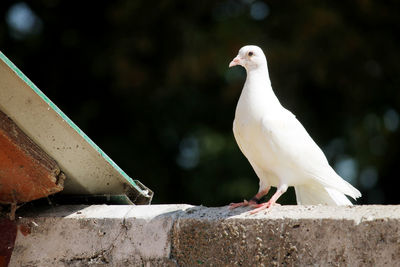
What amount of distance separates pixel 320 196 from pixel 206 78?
4.82 metres

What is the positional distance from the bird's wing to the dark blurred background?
161 inches

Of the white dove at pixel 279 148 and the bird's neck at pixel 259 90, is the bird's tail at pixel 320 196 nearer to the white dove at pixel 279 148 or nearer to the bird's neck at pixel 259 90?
the white dove at pixel 279 148

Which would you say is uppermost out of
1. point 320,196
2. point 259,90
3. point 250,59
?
point 250,59

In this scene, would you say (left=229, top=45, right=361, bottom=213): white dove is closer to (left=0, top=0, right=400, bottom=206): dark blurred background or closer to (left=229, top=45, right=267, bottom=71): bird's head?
(left=229, top=45, right=267, bottom=71): bird's head

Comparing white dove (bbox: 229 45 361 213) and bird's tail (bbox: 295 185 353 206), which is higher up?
white dove (bbox: 229 45 361 213)

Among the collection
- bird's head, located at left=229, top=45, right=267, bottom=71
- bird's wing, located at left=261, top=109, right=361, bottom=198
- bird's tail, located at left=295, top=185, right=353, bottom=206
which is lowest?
bird's tail, located at left=295, top=185, right=353, bottom=206

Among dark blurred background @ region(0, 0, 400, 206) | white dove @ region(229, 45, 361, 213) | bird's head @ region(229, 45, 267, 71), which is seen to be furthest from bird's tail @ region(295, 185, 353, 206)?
dark blurred background @ region(0, 0, 400, 206)

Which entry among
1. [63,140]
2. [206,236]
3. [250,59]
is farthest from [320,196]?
[63,140]

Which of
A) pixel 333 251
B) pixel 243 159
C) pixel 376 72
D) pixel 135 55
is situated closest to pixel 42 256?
pixel 333 251

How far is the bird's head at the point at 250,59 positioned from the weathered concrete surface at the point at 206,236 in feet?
3.27

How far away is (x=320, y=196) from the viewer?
11.1 feet

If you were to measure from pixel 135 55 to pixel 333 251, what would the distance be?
6.12m

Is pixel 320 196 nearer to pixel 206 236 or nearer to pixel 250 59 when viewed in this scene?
pixel 250 59

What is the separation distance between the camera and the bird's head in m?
3.50
